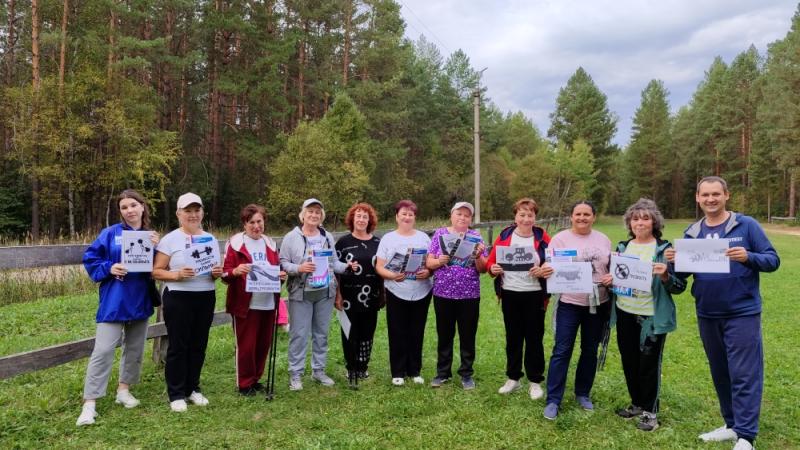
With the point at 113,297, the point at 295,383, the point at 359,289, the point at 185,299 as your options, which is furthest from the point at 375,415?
the point at 113,297

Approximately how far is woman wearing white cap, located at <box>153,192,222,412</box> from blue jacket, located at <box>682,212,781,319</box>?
4.07 m

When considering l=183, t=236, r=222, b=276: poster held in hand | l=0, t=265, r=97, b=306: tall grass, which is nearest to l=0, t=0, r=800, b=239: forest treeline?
l=0, t=265, r=97, b=306: tall grass

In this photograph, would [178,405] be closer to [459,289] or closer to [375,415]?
[375,415]

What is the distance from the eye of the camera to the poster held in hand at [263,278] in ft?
15.2

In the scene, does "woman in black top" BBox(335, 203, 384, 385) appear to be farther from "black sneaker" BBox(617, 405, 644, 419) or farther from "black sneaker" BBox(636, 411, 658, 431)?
"black sneaker" BBox(636, 411, 658, 431)

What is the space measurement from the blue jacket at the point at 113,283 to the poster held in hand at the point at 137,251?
0.12 meters

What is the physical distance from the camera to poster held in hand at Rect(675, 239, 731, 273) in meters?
3.62

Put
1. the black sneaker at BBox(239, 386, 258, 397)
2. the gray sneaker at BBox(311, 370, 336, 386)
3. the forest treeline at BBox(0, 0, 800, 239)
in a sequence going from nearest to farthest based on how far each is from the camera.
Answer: the black sneaker at BBox(239, 386, 258, 397) < the gray sneaker at BBox(311, 370, 336, 386) < the forest treeline at BBox(0, 0, 800, 239)

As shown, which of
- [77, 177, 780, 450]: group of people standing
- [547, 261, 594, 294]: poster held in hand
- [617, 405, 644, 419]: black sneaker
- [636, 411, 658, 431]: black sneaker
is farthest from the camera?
[617, 405, 644, 419]: black sneaker

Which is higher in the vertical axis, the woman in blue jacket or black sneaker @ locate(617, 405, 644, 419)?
the woman in blue jacket

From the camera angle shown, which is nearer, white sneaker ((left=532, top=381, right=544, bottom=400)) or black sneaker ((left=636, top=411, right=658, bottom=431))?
black sneaker ((left=636, top=411, right=658, bottom=431))

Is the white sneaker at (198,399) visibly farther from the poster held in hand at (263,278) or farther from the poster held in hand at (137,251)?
the poster held in hand at (137,251)

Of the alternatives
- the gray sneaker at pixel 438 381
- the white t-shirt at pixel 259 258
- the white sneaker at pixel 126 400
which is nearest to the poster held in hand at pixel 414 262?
the gray sneaker at pixel 438 381

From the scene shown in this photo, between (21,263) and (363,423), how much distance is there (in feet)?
17.1
